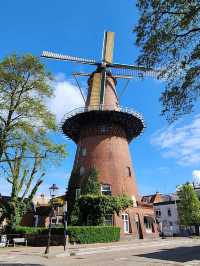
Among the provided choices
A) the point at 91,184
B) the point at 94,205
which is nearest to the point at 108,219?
the point at 94,205

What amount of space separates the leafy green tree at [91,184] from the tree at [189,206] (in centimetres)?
2536

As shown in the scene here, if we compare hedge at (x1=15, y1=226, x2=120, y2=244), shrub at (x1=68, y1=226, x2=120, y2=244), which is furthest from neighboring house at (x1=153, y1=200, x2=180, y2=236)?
hedge at (x1=15, y1=226, x2=120, y2=244)

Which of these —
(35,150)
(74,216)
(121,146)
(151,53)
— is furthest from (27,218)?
(151,53)

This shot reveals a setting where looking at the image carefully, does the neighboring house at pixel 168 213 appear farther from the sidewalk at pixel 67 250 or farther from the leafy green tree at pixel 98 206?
the sidewalk at pixel 67 250

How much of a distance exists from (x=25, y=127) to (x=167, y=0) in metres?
16.0

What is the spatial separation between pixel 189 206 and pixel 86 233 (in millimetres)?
A: 31117

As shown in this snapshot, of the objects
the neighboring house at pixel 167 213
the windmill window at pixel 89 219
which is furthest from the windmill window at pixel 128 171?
the neighboring house at pixel 167 213

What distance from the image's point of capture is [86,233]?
29719 millimetres

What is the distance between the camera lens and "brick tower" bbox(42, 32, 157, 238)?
1465 inches

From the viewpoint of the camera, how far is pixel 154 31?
1119cm

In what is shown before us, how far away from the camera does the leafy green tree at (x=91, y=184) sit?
119 ft

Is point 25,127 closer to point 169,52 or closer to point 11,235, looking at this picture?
point 11,235

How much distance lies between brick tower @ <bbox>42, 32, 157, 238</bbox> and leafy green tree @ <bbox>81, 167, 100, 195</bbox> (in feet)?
2.15

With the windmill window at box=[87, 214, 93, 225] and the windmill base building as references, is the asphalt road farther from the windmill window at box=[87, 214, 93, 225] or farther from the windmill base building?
the windmill base building
